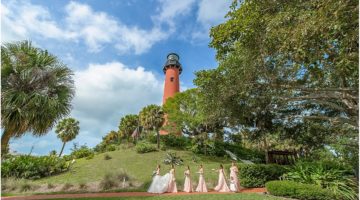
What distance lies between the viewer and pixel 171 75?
46.1 meters

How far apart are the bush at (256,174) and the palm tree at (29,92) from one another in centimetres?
1038

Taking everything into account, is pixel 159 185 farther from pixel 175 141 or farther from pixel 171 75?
pixel 171 75

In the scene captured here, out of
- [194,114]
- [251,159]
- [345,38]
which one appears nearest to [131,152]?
[194,114]

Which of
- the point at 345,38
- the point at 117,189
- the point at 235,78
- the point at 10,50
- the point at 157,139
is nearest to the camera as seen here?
the point at 345,38

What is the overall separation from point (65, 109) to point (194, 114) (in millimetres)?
22147

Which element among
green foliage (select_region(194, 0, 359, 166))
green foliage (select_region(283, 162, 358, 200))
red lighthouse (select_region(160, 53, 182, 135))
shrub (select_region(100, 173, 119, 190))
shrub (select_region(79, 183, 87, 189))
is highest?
red lighthouse (select_region(160, 53, 182, 135))

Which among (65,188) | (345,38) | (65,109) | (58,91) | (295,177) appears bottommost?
(65,188)

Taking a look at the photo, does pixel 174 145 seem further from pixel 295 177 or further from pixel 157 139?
pixel 295 177

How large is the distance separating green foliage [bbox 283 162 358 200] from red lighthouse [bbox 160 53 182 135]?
103 ft

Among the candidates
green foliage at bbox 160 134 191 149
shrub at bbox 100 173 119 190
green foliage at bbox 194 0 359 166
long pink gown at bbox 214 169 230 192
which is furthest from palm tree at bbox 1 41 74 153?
green foliage at bbox 160 134 191 149

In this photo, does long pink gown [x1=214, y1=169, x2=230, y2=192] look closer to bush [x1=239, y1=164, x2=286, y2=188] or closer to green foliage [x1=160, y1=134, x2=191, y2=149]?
bush [x1=239, y1=164, x2=286, y2=188]

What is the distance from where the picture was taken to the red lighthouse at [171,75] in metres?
44.3

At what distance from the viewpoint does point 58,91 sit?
10836 millimetres

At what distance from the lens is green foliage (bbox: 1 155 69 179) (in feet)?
64.3
